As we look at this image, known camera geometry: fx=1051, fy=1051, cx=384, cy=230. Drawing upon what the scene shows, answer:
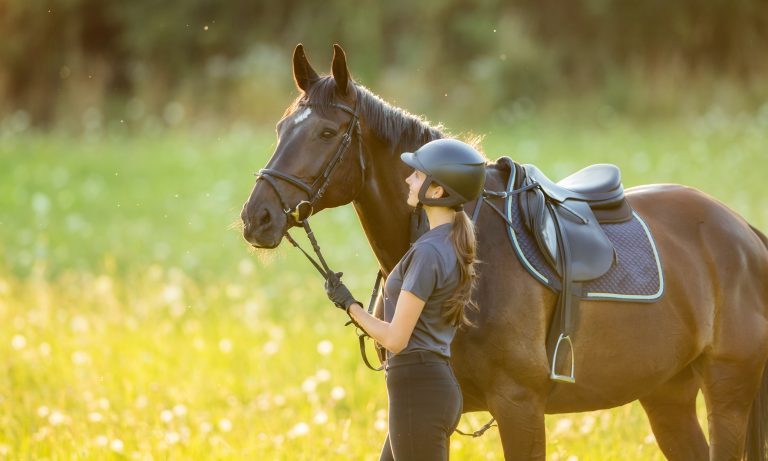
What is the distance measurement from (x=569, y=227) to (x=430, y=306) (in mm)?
1009

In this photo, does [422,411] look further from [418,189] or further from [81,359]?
[81,359]

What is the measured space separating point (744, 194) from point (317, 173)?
12.2 meters

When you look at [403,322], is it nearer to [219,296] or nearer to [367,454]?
[367,454]

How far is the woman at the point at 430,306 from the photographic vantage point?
4023 mm

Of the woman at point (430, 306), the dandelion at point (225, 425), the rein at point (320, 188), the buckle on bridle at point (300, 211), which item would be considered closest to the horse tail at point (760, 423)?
the rein at point (320, 188)

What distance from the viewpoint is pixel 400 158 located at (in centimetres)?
461

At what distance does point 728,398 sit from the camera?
521 centimetres

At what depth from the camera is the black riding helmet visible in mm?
4113

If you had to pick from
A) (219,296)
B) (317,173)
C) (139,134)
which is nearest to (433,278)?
(317,173)

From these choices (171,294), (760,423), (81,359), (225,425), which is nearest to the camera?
(760,423)

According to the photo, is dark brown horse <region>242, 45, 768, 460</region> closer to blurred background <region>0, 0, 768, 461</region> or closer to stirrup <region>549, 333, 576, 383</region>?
stirrup <region>549, 333, 576, 383</region>

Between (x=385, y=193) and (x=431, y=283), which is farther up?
(x=385, y=193)

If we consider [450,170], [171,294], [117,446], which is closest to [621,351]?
[450,170]

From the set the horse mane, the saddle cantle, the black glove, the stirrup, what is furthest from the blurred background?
the stirrup
